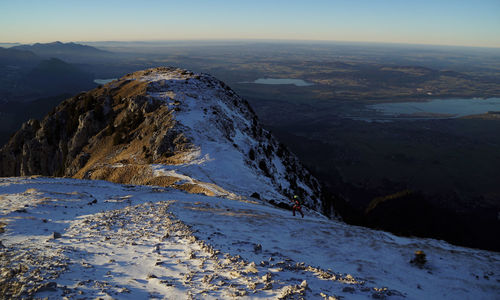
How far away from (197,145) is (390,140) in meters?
167

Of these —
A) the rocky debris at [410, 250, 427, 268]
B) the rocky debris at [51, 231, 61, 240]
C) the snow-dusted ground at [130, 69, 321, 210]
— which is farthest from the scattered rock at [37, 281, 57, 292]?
the snow-dusted ground at [130, 69, 321, 210]

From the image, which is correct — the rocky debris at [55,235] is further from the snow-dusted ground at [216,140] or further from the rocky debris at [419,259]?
the rocky debris at [419,259]

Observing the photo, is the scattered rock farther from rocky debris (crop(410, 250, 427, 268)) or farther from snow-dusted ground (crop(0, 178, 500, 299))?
rocky debris (crop(410, 250, 427, 268))

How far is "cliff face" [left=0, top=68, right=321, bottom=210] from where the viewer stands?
29.5 meters

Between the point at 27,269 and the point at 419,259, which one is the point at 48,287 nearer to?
the point at 27,269

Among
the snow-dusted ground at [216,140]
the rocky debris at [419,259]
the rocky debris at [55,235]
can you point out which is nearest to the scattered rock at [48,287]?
the rocky debris at [55,235]

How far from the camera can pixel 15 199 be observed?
17766mm

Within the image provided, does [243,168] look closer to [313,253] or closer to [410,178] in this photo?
[313,253]

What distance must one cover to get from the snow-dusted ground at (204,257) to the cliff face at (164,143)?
8.67m

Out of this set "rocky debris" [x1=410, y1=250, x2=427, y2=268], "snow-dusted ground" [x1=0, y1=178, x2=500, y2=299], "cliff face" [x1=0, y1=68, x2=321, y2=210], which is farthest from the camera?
"cliff face" [x1=0, y1=68, x2=321, y2=210]

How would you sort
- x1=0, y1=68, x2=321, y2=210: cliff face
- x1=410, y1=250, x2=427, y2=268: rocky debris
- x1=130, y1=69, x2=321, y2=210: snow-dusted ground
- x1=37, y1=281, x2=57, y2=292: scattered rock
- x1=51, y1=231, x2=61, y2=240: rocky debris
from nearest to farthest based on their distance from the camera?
x1=37, y1=281, x2=57, y2=292: scattered rock < x1=51, y1=231, x2=61, y2=240: rocky debris < x1=410, y1=250, x2=427, y2=268: rocky debris < x1=130, y1=69, x2=321, y2=210: snow-dusted ground < x1=0, y1=68, x2=321, y2=210: cliff face

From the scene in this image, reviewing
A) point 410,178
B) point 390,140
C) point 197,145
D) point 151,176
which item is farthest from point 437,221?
point 390,140

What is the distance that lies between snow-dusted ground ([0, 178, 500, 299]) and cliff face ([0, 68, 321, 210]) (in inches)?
341

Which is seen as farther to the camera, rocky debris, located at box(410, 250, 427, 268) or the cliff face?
the cliff face
